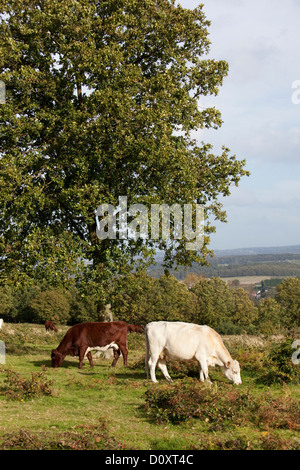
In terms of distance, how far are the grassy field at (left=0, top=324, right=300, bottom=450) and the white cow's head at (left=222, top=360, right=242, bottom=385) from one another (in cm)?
39

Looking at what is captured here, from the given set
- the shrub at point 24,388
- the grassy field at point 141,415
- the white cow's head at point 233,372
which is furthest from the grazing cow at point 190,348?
the shrub at point 24,388

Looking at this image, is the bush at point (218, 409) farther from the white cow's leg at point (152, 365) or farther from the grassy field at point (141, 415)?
the white cow's leg at point (152, 365)

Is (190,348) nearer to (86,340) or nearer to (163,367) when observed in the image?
(163,367)

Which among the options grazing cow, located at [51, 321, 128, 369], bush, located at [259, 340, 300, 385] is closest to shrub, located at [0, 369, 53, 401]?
grazing cow, located at [51, 321, 128, 369]

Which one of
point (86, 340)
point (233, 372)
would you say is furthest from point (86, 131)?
point (233, 372)

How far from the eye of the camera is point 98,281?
21.7 m

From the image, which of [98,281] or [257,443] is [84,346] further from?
[257,443]

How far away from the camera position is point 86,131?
2020 cm

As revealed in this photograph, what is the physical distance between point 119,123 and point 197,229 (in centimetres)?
650

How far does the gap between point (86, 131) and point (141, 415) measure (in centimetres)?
1251

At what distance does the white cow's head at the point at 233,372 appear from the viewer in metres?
16.4

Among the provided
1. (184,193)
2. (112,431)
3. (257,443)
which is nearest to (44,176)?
(184,193)

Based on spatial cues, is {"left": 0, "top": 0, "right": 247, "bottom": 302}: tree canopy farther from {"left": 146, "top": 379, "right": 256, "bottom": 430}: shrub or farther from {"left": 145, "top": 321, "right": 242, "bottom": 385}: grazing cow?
{"left": 146, "top": 379, "right": 256, "bottom": 430}: shrub

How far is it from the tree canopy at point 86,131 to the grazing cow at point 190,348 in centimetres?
518
